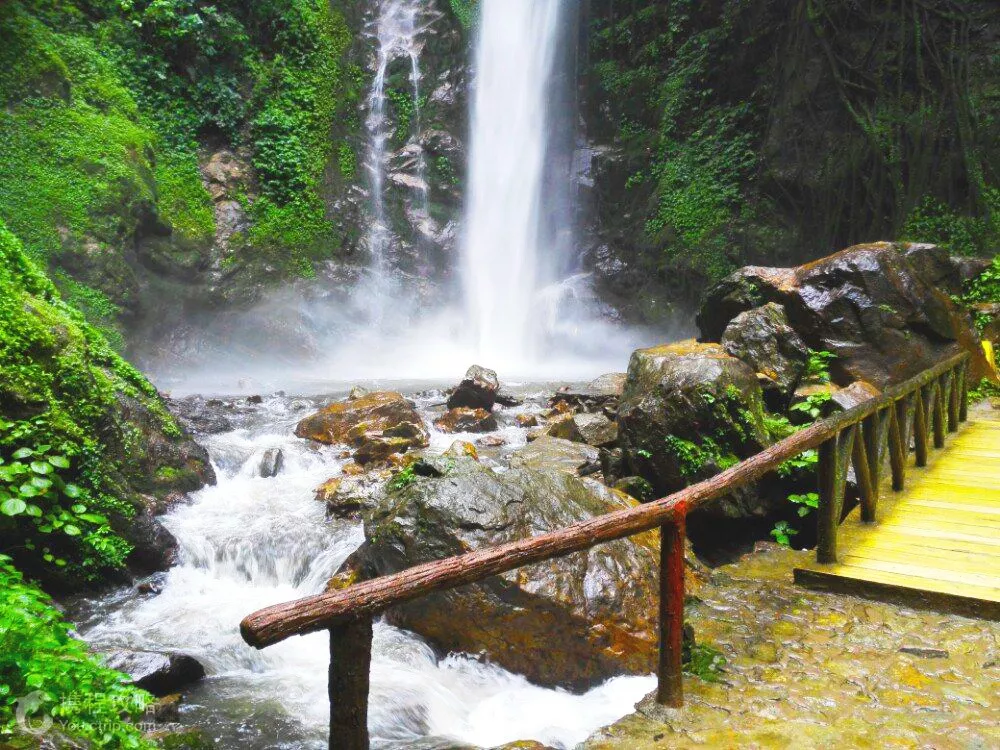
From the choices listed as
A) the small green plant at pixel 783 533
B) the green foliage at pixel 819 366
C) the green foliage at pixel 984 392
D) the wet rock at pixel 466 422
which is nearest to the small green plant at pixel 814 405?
the green foliage at pixel 819 366

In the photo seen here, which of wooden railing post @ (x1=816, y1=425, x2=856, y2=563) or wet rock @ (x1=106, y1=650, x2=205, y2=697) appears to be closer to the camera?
wet rock @ (x1=106, y1=650, x2=205, y2=697)

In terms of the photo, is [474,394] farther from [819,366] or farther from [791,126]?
[791,126]

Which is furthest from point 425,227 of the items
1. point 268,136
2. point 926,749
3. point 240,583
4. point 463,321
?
point 926,749

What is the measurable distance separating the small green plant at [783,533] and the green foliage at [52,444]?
17.7 ft

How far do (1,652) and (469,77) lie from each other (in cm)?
2201

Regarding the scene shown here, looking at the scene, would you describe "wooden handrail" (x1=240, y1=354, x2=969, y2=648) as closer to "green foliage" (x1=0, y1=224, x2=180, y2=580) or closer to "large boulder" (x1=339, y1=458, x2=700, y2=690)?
"large boulder" (x1=339, y1=458, x2=700, y2=690)

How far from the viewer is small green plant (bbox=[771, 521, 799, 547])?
5.25m

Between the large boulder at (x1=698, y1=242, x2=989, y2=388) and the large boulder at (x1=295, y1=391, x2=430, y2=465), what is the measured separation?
4.50m

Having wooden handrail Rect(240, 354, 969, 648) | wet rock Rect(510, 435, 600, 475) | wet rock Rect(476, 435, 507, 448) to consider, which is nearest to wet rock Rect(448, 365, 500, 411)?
wet rock Rect(476, 435, 507, 448)

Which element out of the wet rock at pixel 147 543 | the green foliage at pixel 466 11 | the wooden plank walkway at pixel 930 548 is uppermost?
the green foliage at pixel 466 11

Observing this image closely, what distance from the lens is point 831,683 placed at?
2773mm

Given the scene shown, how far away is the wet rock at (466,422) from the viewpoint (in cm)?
952

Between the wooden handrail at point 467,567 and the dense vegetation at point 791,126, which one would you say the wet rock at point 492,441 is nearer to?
the wooden handrail at point 467,567

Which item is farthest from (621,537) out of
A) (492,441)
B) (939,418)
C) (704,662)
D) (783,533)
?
(492,441)
